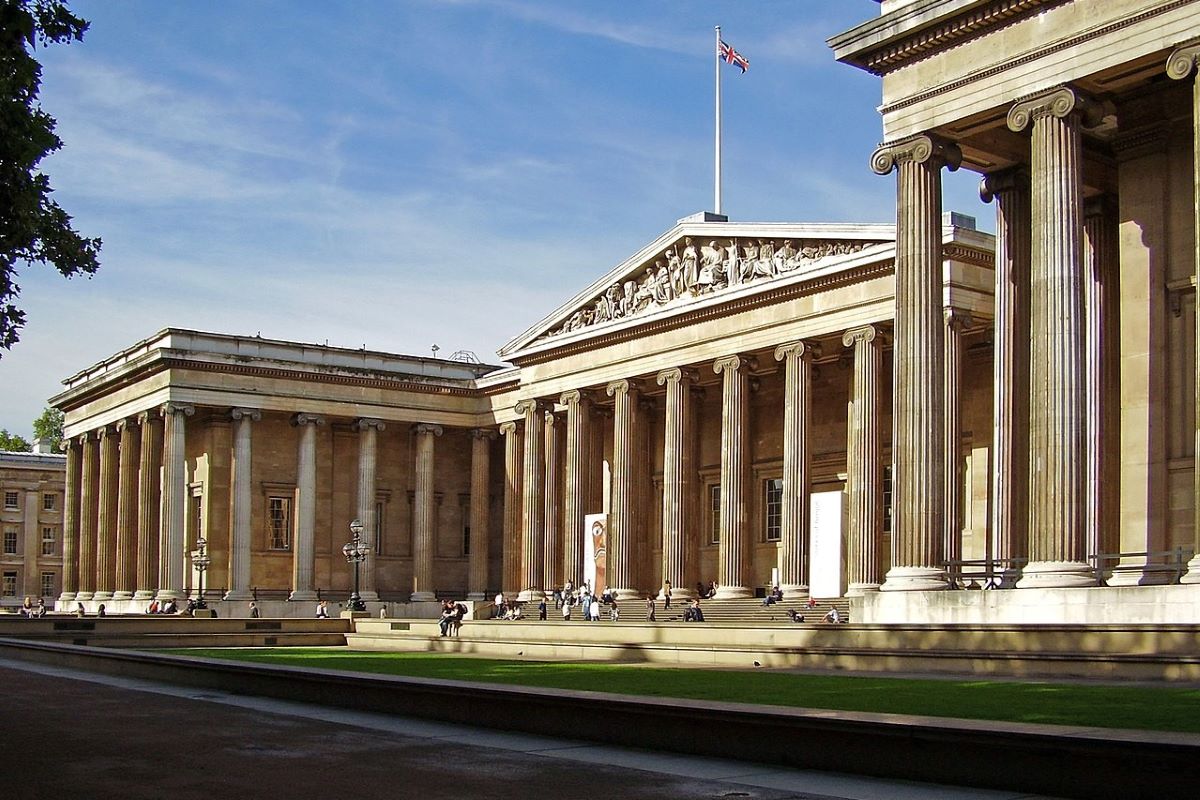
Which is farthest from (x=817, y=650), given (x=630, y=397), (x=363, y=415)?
(x=363, y=415)

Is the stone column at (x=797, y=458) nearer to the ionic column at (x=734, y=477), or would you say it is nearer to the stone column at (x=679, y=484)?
the ionic column at (x=734, y=477)

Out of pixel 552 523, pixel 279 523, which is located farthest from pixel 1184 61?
pixel 279 523

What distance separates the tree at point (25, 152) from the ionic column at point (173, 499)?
5016 centimetres

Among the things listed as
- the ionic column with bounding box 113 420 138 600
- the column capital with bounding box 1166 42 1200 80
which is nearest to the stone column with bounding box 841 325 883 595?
the column capital with bounding box 1166 42 1200 80

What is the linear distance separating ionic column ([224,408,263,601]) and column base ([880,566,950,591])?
143 ft

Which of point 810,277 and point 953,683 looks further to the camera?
point 810,277

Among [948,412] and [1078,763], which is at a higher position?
[948,412]

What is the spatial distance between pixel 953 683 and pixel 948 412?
13.3m

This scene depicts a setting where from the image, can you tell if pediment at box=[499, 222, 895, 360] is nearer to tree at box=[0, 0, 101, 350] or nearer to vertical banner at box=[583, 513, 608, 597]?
vertical banner at box=[583, 513, 608, 597]

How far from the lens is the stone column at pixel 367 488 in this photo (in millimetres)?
71062

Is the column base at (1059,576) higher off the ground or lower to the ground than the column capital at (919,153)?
lower

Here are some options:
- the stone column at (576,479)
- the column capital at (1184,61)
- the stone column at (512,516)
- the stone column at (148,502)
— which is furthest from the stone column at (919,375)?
the stone column at (148,502)

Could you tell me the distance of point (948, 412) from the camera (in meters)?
34.3

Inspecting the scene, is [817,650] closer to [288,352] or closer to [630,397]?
[630,397]
